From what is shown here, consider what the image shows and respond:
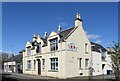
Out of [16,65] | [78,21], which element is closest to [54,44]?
[78,21]

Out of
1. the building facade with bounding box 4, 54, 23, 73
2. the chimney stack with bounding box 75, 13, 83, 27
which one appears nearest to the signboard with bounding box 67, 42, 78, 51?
the chimney stack with bounding box 75, 13, 83, 27

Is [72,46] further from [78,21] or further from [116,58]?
[116,58]

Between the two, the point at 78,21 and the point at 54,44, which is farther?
the point at 78,21

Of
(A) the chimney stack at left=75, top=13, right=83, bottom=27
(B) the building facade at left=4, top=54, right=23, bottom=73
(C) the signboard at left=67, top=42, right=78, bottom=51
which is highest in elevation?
(A) the chimney stack at left=75, top=13, right=83, bottom=27

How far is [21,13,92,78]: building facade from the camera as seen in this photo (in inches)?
1166

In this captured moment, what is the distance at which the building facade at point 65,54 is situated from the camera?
29.6 m

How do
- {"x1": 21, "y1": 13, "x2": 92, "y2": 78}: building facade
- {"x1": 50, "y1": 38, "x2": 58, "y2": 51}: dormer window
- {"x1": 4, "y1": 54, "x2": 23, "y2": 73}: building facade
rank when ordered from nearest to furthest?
{"x1": 21, "y1": 13, "x2": 92, "y2": 78}: building facade → {"x1": 50, "y1": 38, "x2": 58, "y2": 51}: dormer window → {"x1": 4, "y1": 54, "x2": 23, "y2": 73}: building facade

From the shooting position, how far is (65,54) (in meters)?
29.3

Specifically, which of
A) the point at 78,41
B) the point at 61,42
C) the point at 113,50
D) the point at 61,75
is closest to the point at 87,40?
the point at 78,41

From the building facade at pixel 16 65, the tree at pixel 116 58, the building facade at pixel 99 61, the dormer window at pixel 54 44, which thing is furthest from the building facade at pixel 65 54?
the building facade at pixel 16 65

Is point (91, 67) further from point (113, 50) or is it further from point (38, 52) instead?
point (113, 50)

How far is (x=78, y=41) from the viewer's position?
3200cm

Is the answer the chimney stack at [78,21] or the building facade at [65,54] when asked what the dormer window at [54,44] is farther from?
the chimney stack at [78,21]

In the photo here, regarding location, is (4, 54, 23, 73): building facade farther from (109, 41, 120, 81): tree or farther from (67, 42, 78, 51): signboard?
(109, 41, 120, 81): tree
